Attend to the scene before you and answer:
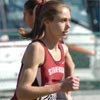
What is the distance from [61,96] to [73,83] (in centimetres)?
49

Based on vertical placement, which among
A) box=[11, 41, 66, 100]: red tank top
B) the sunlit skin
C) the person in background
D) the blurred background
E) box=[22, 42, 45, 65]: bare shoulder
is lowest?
the blurred background

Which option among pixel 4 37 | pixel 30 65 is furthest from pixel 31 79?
pixel 4 37

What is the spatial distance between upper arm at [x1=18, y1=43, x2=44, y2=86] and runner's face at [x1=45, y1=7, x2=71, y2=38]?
0.19 metres

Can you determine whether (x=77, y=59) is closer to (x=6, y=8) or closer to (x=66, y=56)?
(x=6, y=8)

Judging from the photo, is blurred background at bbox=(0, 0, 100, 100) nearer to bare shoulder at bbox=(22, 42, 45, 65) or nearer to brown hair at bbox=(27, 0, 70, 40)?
brown hair at bbox=(27, 0, 70, 40)

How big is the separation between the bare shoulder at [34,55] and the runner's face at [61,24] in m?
0.16

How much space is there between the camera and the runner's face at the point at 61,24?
3.04m

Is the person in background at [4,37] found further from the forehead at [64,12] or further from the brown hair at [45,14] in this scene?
the forehead at [64,12]

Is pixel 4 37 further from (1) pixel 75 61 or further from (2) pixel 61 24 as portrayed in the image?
A: (2) pixel 61 24

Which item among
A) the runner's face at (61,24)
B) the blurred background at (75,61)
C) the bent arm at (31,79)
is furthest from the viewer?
the blurred background at (75,61)

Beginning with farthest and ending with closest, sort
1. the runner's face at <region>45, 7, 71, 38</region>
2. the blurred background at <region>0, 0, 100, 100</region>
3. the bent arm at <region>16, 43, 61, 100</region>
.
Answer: the blurred background at <region>0, 0, 100, 100</region>, the runner's face at <region>45, 7, 71, 38</region>, the bent arm at <region>16, 43, 61, 100</region>

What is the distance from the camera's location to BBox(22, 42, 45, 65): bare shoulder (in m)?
2.95

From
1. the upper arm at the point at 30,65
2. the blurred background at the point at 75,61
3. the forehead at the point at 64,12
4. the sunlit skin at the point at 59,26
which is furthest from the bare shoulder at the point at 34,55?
the blurred background at the point at 75,61

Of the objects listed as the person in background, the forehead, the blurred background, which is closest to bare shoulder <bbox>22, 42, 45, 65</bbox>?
the forehead
